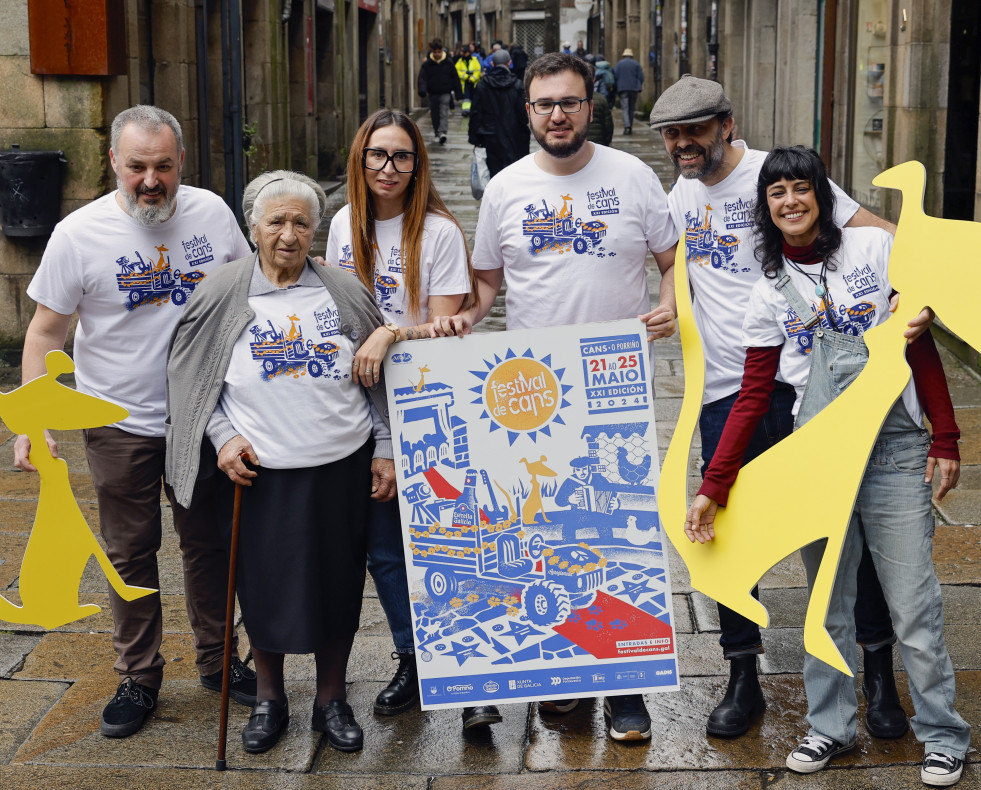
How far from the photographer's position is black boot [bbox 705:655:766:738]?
3930 millimetres

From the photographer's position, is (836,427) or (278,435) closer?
(836,427)

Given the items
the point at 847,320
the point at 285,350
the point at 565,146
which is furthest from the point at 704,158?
the point at 285,350

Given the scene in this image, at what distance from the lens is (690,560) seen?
12.5 feet

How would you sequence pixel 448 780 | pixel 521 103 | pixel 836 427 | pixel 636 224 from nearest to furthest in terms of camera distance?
pixel 836 427 → pixel 448 780 → pixel 636 224 → pixel 521 103

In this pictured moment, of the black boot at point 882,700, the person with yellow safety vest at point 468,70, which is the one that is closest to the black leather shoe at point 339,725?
the black boot at point 882,700

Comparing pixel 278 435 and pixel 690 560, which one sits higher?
pixel 278 435

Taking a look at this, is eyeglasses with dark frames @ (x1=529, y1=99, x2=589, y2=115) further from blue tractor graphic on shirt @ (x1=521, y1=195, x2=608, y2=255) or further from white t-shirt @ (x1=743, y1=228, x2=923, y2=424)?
white t-shirt @ (x1=743, y1=228, x2=923, y2=424)

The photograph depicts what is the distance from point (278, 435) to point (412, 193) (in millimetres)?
885

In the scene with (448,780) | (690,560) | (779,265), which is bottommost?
(448,780)

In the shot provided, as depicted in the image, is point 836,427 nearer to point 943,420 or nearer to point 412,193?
point 943,420

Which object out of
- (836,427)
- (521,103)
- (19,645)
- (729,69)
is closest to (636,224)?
(836,427)

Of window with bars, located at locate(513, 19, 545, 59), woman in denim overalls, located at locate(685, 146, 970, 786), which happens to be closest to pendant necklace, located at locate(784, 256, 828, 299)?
woman in denim overalls, located at locate(685, 146, 970, 786)

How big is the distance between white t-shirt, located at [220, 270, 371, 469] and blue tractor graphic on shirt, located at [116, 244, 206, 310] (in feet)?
1.17

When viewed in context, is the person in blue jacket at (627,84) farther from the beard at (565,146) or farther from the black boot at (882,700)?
the black boot at (882,700)
